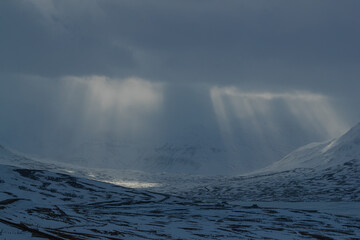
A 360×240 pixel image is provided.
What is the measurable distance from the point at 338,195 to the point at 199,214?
78.9m

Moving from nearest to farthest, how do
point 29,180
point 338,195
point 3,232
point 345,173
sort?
point 3,232 → point 29,180 → point 338,195 → point 345,173

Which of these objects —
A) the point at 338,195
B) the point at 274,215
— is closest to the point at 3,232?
the point at 274,215

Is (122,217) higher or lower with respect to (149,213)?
lower

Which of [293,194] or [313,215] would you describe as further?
[293,194]

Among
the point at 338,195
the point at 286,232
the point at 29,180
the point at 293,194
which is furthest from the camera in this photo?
the point at 293,194

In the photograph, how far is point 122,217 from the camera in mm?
68688

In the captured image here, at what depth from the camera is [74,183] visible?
5271 inches

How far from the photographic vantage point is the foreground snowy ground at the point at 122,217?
4425 centimetres

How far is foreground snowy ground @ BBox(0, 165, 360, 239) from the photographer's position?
44.2 m

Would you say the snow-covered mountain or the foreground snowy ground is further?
the snow-covered mountain

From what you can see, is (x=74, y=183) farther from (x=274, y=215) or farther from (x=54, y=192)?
(x=274, y=215)

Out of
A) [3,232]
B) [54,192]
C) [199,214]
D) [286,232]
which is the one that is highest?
[54,192]

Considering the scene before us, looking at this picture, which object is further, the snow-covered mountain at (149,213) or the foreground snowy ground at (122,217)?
the snow-covered mountain at (149,213)

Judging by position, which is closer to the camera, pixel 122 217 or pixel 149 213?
pixel 122 217
